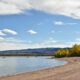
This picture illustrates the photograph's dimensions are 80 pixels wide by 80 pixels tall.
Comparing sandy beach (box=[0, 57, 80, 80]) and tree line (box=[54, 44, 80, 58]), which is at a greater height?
tree line (box=[54, 44, 80, 58])

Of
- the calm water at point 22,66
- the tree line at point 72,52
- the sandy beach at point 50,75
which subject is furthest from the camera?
the tree line at point 72,52

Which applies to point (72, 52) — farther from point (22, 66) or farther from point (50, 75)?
point (50, 75)

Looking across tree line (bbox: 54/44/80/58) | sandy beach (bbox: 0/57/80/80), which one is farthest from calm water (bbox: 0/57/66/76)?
tree line (bbox: 54/44/80/58)

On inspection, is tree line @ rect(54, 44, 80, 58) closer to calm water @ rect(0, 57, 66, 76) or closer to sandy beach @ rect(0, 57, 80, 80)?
calm water @ rect(0, 57, 66, 76)

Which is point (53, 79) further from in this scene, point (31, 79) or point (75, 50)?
point (75, 50)

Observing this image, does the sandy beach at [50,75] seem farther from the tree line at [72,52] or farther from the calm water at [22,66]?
the tree line at [72,52]

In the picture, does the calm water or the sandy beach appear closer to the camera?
the sandy beach

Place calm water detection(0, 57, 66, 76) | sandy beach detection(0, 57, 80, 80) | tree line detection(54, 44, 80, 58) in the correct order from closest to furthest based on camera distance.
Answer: sandy beach detection(0, 57, 80, 80)
calm water detection(0, 57, 66, 76)
tree line detection(54, 44, 80, 58)

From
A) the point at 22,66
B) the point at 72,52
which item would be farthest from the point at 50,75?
the point at 72,52

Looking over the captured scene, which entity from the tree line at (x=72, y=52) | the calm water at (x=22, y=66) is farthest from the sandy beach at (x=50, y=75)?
the tree line at (x=72, y=52)

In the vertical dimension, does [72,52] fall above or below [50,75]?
above

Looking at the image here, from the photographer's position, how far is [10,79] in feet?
94.7

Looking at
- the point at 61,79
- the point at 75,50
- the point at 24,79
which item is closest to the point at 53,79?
the point at 61,79

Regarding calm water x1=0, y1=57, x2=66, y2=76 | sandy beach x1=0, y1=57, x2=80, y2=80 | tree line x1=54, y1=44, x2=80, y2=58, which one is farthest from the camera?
tree line x1=54, y1=44, x2=80, y2=58
